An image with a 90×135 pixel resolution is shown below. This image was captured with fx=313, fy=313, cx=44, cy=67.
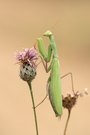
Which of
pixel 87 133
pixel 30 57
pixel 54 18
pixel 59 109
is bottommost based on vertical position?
pixel 87 133

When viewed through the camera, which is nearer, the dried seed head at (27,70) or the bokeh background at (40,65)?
the dried seed head at (27,70)

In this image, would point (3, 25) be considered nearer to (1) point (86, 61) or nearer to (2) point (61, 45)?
(2) point (61, 45)

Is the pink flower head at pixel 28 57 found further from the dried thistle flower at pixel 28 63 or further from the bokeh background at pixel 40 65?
the bokeh background at pixel 40 65

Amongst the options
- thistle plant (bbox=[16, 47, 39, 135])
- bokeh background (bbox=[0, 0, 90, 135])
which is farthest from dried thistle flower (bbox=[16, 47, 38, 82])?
bokeh background (bbox=[0, 0, 90, 135])

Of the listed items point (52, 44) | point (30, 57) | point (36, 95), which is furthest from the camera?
point (36, 95)

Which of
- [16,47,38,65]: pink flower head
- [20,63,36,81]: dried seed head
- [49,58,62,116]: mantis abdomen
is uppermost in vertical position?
[16,47,38,65]: pink flower head

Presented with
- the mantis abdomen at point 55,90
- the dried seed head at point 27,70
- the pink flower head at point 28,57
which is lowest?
the mantis abdomen at point 55,90

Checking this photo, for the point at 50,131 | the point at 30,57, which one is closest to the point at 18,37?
the point at 50,131

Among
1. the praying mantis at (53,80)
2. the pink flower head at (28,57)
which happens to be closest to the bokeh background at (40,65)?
the praying mantis at (53,80)

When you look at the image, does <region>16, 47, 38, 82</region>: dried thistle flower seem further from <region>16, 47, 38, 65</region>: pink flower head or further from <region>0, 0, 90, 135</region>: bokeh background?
<region>0, 0, 90, 135</region>: bokeh background
